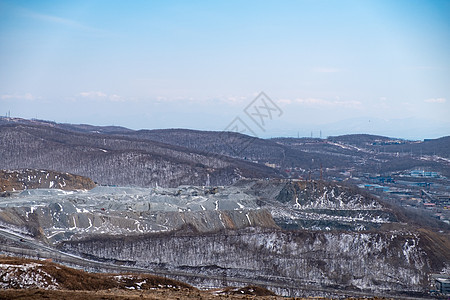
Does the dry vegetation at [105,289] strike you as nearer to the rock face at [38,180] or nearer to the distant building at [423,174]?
the rock face at [38,180]

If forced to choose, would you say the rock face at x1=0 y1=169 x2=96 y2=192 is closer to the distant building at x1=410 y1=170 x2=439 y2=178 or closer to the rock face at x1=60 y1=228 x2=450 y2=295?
the rock face at x1=60 y1=228 x2=450 y2=295

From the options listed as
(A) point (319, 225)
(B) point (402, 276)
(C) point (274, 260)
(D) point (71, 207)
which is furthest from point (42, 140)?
(B) point (402, 276)

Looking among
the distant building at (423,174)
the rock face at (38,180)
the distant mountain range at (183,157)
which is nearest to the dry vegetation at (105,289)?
the rock face at (38,180)

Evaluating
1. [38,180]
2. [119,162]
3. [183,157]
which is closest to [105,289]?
[38,180]

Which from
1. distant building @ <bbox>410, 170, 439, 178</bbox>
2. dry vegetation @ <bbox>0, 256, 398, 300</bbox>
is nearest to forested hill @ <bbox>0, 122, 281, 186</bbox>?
distant building @ <bbox>410, 170, 439, 178</bbox>

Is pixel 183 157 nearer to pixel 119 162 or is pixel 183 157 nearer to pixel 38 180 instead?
pixel 119 162
